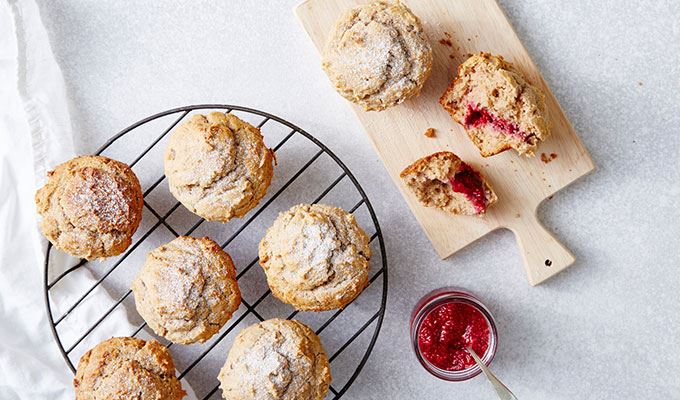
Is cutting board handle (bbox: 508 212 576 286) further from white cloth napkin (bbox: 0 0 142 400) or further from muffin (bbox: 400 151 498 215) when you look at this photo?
white cloth napkin (bbox: 0 0 142 400)

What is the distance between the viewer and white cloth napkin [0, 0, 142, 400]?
3.40 m

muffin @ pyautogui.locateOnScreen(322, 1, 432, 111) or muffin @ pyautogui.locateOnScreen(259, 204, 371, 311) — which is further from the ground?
muffin @ pyautogui.locateOnScreen(322, 1, 432, 111)

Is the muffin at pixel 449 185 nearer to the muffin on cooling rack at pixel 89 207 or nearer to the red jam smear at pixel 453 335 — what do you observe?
the red jam smear at pixel 453 335

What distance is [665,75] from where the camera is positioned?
3.46m

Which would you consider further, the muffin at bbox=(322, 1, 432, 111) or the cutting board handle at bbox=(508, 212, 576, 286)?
the cutting board handle at bbox=(508, 212, 576, 286)

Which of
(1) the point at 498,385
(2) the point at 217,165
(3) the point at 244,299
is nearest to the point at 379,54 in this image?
(2) the point at 217,165

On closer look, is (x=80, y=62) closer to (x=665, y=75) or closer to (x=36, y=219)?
(x=36, y=219)

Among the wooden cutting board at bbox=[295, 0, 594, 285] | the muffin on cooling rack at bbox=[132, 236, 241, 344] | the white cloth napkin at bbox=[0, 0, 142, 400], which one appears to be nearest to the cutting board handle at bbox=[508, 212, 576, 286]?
the wooden cutting board at bbox=[295, 0, 594, 285]

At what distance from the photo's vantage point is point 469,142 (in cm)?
339

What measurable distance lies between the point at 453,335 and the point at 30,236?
196 cm

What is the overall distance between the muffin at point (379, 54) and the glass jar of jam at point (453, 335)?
0.93 m

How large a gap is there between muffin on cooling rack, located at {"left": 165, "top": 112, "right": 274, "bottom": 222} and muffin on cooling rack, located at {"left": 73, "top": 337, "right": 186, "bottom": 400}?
633mm

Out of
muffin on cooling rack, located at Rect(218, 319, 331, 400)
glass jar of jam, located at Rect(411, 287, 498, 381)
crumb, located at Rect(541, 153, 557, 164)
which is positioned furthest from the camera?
crumb, located at Rect(541, 153, 557, 164)

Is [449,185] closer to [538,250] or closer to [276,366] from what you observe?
[538,250]
